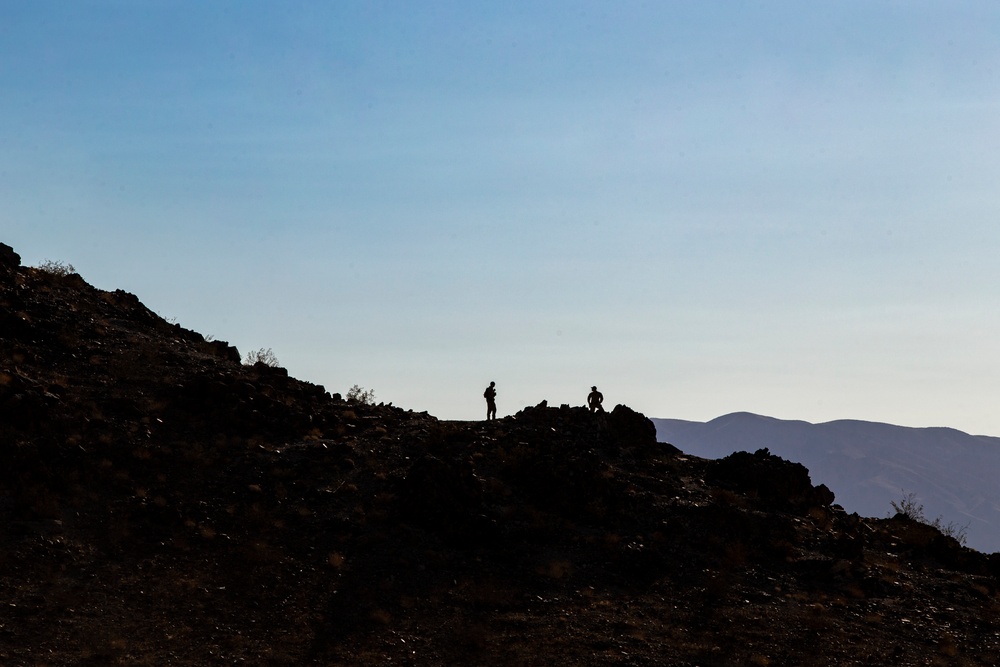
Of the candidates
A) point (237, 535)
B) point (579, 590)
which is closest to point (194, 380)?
point (237, 535)

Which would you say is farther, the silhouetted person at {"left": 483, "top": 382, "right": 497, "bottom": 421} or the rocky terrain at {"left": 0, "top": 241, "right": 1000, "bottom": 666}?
the silhouetted person at {"left": 483, "top": 382, "right": 497, "bottom": 421}

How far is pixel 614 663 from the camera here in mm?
25094

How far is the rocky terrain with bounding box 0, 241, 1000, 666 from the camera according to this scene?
2550 centimetres

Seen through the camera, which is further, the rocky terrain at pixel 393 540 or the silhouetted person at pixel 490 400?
the silhouetted person at pixel 490 400

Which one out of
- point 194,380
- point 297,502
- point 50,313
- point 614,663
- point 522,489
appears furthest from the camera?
point 50,313

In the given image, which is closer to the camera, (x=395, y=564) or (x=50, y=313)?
(x=395, y=564)

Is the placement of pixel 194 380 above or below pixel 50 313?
below

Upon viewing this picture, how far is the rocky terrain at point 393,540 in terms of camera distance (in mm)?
25500

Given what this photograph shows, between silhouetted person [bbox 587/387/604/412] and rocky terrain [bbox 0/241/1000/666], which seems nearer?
rocky terrain [bbox 0/241/1000/666]

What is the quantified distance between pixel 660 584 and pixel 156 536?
14540mm

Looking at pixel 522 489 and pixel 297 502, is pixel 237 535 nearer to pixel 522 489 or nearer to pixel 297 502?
pixel 297 502

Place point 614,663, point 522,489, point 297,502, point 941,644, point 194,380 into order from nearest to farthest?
point 614,663 < point 941,644 < point 297,502 < point 522,489 < point 194,380

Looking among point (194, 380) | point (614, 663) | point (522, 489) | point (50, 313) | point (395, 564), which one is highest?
point (50, 313)

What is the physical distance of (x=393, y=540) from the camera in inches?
1205
